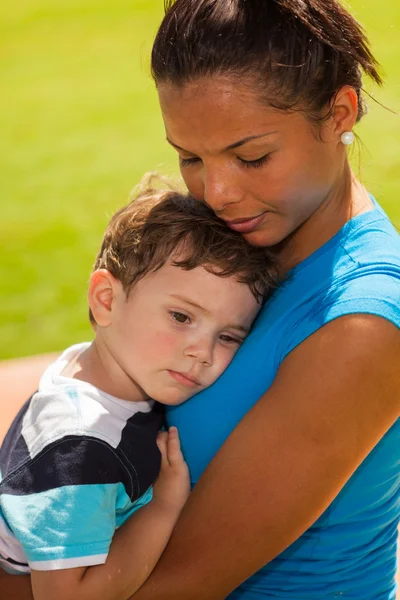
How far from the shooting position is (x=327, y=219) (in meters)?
2.49

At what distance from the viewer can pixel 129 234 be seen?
264 centimetres

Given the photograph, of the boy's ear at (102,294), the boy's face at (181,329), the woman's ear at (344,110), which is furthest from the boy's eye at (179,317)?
the woman's ear at (344,110)

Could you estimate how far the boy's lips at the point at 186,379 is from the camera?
2.47 metres

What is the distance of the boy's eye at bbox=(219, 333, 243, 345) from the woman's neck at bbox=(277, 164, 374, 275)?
219 mm

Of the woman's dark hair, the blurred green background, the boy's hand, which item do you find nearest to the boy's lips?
the boy's hand

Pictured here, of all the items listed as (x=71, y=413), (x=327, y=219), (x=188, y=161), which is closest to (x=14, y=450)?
(x=71, y=413)

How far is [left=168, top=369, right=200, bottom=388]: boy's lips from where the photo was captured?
8.09ft

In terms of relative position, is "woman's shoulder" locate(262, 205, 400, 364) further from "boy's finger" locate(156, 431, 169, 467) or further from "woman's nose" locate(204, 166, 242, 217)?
"boy's finger" locate(156, 431, 169, 467)

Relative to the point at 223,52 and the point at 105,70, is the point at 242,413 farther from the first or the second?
the point at 105,70

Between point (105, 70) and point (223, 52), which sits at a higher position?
point (223, 52)

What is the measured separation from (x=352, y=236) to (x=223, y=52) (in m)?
0.54

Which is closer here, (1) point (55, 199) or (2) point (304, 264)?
(2) point (304, 264)

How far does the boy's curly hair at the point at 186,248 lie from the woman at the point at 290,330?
0.05 metres

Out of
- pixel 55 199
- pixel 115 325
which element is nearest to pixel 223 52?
pixel 115 325
